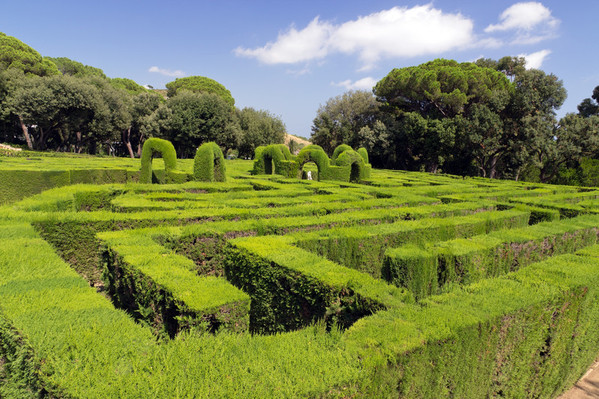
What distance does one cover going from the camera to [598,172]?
32.2 m

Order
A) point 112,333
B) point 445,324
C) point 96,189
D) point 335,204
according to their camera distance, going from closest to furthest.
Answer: point 112,333 → point 445,324 → point 335,204 → point 96,189

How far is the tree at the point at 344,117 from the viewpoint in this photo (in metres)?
49.6

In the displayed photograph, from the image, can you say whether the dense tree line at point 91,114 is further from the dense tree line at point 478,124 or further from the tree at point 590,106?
the tree at point 590,106

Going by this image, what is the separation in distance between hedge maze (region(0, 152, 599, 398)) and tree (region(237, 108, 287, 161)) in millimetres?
45747

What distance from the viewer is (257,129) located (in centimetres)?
5441

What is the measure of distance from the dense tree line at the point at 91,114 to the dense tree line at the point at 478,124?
17812 mm

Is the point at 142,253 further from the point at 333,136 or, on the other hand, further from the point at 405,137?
the point at 333,136

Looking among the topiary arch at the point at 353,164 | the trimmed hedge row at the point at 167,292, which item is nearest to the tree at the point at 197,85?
the topiary arch at the point at 353,164

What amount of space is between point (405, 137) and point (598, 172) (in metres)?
19.6

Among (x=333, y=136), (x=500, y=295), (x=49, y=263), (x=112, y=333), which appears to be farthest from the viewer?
(x=333, y=136)

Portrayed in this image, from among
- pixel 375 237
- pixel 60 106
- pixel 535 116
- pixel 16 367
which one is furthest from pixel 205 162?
pixel 535 116

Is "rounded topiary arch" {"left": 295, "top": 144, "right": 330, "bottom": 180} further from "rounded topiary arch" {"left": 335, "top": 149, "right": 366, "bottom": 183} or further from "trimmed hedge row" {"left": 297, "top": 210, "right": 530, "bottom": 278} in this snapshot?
"trimmed hedge row" {"left": 297, "top": 210, "right": 530, "bottom": 278}

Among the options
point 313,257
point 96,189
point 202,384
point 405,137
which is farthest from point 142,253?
point 405,137

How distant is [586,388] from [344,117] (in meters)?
47.8
